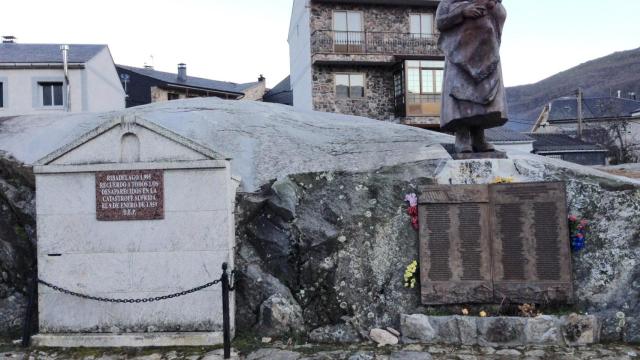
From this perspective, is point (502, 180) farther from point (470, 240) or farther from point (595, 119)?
point (595, 119)

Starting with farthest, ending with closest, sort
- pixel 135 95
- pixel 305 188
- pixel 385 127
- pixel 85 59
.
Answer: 1. pixel 135 95
2. pixel 85 59
3. pixel 385 127
4. pixel 305 188

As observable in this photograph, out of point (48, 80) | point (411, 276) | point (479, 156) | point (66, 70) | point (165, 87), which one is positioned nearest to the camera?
point (411, 276)

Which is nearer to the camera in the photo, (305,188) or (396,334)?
(396,334)

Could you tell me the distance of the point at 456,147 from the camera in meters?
7.28

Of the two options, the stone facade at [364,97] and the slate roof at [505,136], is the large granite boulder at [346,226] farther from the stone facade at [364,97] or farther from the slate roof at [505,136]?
the slate roof at [505,136]

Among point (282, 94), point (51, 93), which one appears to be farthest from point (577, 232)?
point (282, 94)

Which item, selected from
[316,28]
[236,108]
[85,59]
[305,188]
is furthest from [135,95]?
[305,188]

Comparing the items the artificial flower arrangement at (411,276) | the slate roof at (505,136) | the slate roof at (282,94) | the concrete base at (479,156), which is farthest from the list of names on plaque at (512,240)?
the slate roof at (282,94)

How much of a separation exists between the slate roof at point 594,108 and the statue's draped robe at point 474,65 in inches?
1923

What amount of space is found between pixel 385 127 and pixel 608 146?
34.9 metres

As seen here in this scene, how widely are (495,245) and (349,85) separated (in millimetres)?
20737

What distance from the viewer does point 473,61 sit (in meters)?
6.86

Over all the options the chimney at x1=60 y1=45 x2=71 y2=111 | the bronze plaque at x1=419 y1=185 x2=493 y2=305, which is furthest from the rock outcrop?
the chimney at x1=60 y1=45 x2=71 y2=111

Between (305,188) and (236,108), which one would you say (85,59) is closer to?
(236,108)
